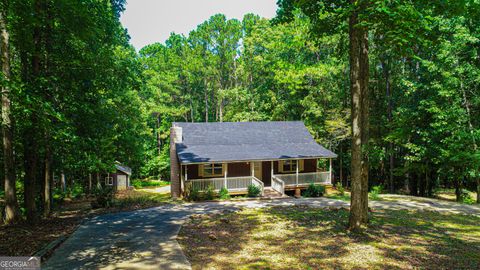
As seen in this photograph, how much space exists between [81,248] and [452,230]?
41.5 ft

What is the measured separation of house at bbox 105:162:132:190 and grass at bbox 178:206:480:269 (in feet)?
73.4

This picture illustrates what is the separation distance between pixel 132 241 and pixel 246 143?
15.0m

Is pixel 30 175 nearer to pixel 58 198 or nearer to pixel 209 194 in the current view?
pixel 209 194

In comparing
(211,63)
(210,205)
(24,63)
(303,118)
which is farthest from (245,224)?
(211,63)

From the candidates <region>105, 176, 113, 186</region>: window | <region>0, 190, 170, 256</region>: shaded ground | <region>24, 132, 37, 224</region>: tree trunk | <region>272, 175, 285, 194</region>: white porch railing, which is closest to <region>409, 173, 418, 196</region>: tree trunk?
<region>272, 175, 285, 194</region>: white porch railing

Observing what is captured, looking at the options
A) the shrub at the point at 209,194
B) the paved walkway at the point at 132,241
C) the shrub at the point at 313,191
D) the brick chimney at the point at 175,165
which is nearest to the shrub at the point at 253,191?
the shrub at the point at 209,194

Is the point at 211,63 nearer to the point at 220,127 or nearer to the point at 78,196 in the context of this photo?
the point at 220,127

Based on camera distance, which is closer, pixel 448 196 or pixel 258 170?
pixel 258 170

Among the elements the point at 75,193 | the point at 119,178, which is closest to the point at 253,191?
the point at 75,193

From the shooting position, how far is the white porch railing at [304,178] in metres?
21.6

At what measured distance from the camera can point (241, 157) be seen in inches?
800

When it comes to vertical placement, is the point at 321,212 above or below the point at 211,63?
below

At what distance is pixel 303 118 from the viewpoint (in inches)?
1314

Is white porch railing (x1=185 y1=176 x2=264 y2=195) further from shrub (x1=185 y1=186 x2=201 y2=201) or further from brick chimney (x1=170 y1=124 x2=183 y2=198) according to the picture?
brick chimney (x1=170 y1=124 x2=183 y2=198)
